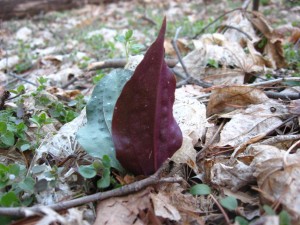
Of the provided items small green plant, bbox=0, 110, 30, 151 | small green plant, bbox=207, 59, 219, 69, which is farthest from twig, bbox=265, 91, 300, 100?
small green plant, bbox=0, 110, 30, 151

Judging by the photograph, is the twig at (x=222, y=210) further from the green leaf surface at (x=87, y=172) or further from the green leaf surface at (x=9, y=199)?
the green leaf surface at (x=9, y=199)

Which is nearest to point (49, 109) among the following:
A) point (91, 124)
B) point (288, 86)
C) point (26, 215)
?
point (91, 124)

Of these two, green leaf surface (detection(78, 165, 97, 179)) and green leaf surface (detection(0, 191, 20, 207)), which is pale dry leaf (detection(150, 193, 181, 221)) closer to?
green leaf surface (detection(78, 165, 97, 179))

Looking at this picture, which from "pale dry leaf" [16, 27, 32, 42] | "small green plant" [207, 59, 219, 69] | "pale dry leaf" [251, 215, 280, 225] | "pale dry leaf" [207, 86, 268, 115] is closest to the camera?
"pale dry leaf" [251, 215, 280, 225]

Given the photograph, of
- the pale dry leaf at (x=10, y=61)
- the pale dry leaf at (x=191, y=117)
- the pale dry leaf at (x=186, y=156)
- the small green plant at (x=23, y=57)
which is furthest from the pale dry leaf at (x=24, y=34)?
the pale dry leaf at (x=186, y=156)

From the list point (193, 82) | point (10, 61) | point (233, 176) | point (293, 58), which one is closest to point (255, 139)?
point (233, 176)

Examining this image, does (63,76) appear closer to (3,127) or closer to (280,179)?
(3,127)
